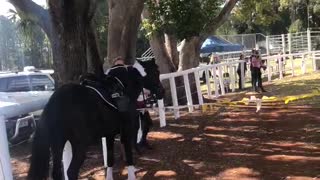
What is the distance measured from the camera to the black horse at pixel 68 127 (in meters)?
4.95

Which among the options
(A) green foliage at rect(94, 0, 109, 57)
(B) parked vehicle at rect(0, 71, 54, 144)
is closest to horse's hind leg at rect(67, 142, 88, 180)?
(B) parked vehicle at rect(0, 71, 54, 144)

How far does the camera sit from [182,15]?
14727 mm

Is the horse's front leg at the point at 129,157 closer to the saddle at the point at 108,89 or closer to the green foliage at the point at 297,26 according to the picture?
the saddle at the point at 108,89

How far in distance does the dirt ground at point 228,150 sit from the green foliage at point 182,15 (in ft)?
10.3

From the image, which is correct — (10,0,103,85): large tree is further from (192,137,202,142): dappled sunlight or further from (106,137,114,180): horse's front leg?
(192,137,202,142): dappled sunlight

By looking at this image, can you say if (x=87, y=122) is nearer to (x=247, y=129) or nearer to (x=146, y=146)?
(x=146, y=146)

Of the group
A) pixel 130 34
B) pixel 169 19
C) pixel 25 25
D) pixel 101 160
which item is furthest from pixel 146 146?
pixel 25 25

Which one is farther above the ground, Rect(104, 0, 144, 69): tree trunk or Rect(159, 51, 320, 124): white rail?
Rect(104, 0, 144, 69): tree trunk

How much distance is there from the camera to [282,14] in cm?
6212

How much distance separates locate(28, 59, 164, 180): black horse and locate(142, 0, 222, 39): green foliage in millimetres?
8917

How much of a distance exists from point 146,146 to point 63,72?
2416 mm

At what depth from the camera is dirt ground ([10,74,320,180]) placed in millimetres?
7188

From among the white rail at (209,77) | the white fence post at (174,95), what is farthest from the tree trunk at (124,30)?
the white fence post at (174,95)

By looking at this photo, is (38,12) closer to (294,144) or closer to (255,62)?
(294,144)
